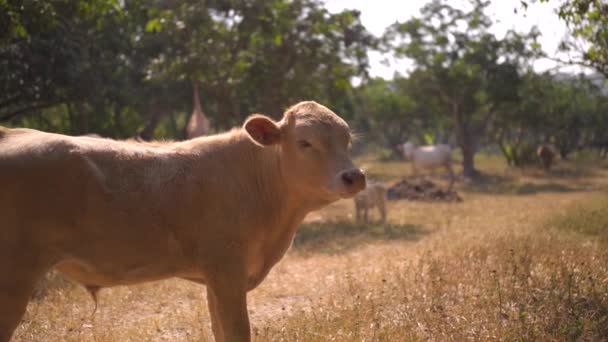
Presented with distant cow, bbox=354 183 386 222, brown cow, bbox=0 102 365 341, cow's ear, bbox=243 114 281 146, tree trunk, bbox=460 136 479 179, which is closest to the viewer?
brown cow, bbox=0 102 365 341

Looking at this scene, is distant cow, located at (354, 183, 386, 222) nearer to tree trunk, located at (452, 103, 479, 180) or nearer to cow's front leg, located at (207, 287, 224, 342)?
cow's front leg, located at (207, 287, 224, 342)

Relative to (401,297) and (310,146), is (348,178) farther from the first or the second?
(401,297)

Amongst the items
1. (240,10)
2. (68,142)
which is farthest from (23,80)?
(68,142)

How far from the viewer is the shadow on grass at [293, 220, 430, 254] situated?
35.3 feet

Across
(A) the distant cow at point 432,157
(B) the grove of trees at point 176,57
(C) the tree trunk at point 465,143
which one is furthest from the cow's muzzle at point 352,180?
(C) the tree trunk at point 465,143

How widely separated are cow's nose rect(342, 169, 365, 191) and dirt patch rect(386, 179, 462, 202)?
548 inches

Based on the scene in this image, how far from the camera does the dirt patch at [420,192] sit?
17812 millimetres

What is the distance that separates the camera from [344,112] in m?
29.6

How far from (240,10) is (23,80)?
4994 millimetres

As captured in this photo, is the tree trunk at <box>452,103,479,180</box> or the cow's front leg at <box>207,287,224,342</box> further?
the tree trunk at <box>452,103,479,180</box>

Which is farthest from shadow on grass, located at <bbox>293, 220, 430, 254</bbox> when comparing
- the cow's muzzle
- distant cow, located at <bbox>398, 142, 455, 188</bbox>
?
distant cow, located at <bbox>398, 142, 455, 188</bbox>

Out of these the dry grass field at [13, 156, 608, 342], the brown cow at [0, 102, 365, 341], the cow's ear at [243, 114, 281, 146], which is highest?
the cow's ear at [243, 114, 281, 146]

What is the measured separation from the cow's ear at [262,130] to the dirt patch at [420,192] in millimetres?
13796

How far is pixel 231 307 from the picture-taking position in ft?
12.9
